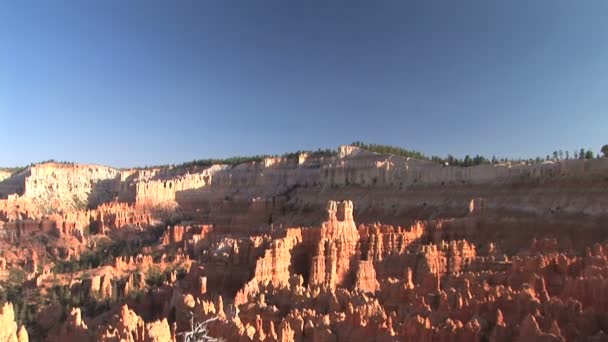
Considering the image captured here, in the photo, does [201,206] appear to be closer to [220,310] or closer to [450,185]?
[450,185]

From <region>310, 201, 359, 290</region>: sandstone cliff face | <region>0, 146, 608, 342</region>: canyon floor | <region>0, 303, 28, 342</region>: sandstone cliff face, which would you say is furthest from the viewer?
<region>310, 201, 359, 290</region>: sandstone cliff face

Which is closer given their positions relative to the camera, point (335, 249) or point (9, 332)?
point (9, 332)

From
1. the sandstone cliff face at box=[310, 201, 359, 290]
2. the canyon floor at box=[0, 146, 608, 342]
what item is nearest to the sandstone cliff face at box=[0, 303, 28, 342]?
the canyon floor at box=[0, 146, 608, 342]

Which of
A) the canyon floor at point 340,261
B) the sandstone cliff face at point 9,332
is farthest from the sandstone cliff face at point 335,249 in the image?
the sandstone cliff face at point 9,332

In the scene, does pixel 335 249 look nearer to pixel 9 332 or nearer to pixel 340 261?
pixel 340 261

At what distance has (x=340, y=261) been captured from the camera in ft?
110

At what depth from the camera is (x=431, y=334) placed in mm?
17391

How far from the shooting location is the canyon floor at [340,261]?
18.7m

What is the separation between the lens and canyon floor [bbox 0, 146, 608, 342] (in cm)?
1867

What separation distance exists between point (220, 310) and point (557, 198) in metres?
28.1

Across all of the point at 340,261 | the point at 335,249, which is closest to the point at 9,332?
the point at 335,249

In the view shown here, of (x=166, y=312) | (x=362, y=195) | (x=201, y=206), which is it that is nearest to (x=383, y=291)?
(x=166, y=312)

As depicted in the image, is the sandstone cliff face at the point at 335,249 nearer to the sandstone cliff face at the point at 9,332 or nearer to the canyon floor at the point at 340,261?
the canyon floor at the point at 340,261

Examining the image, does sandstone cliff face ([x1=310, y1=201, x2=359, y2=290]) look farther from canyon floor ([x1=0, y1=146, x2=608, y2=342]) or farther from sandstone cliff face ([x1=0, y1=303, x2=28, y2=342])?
sandstone cliff face ([x1=0, y1=303, x2=28, y2=342])
